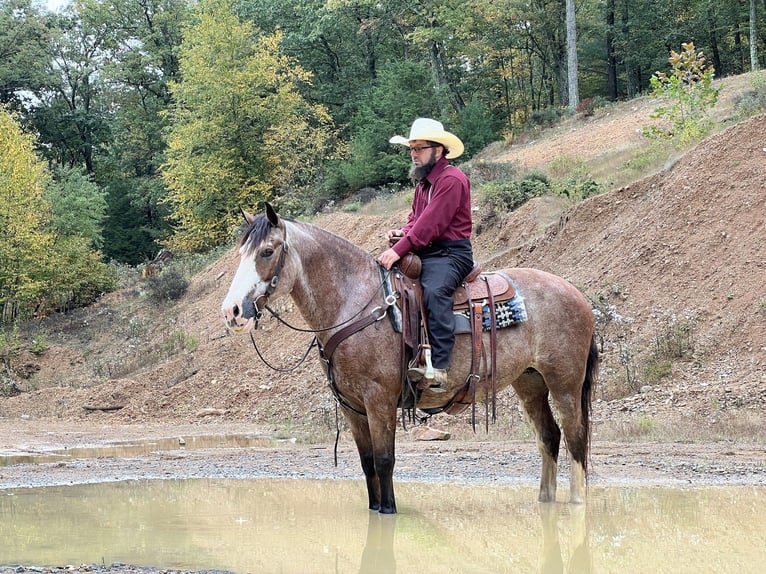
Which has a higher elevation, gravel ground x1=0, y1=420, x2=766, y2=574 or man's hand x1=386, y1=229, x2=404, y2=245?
man's hand x1=386, y1=229, x2=404, y2=245

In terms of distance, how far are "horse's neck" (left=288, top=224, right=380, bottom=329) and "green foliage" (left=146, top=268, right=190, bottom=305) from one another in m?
27.6

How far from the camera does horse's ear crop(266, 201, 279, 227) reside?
7.68 metres

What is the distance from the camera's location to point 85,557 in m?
6.84

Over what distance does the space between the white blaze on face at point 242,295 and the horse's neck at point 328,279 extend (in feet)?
1.61

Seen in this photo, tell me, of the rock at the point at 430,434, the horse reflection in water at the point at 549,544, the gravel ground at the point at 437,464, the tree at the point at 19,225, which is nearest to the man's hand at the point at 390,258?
the horse reflection in water at the point at 549,544

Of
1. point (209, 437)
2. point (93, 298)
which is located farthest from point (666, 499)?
point (93, 298)

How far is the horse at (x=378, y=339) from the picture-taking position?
7777mm

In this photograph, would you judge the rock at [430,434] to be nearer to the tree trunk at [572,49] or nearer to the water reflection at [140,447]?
the water reflection at [140,447]

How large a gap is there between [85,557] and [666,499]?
5242mm

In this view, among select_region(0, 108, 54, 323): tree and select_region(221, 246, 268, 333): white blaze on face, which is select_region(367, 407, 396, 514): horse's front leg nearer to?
select_region(221, 246, 268, 333): white blaze on face

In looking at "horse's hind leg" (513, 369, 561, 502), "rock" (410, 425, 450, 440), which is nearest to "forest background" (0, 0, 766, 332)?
"rock" (410, 425, 450, 440)

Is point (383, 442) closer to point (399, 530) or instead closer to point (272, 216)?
point (399, 530)

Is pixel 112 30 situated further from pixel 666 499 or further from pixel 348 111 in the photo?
pixel 666 499

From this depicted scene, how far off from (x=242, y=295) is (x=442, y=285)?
1.80 meters
